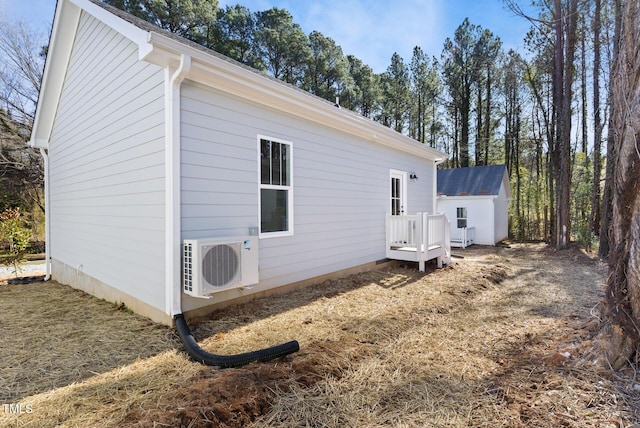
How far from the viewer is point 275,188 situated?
4.62 metres

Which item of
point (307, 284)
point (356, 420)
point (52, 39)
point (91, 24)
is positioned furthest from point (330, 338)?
point (52, 39)

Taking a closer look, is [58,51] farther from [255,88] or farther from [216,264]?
[216,264]

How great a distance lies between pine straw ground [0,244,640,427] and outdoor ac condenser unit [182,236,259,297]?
0.46m

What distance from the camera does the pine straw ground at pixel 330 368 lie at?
6.39 feet

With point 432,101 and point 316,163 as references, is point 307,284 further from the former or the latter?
point 432,101

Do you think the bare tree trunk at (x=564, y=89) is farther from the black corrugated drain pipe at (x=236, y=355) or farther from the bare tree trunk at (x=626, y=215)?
the black corrugated drain pipe at (x=236, y=355)

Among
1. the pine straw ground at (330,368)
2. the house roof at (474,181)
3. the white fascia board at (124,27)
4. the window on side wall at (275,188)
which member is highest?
the white fascia board at (124,27)

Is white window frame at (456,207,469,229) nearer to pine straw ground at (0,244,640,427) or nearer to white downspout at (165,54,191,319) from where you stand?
pine straw ground at (0,244,640,427)

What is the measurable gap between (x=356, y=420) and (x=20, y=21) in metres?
18.1

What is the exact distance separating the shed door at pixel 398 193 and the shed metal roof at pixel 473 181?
686cm

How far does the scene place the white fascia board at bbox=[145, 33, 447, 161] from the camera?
126 inches

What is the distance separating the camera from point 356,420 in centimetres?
194

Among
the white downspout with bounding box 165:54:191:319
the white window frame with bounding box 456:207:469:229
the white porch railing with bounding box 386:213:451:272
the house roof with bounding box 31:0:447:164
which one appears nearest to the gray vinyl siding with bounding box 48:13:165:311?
the white downspout with bounding box 165:54:191:319

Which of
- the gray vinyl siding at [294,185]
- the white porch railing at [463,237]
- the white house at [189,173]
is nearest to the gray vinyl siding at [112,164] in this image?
the white house at [189,173]
